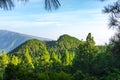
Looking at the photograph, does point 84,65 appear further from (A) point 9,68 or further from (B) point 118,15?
(B) point 118,15

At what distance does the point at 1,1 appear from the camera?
10.8 ft

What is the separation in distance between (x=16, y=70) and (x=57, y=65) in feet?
191

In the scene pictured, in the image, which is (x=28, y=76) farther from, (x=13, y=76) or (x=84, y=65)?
(x=84, y=65)

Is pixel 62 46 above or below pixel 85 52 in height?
above

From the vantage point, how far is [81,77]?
2316 cm

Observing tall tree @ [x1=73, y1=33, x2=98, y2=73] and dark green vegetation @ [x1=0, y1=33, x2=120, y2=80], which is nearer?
dark green vegetation @ [x1=0, y1=33, x2=120, y2=80]

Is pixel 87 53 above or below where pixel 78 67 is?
above

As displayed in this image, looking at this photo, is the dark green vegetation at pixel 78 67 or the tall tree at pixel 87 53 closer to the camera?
the dark green vegetation at pixel 78 67

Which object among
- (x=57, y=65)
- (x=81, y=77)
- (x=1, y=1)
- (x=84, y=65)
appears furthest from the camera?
(x=57, y=65)

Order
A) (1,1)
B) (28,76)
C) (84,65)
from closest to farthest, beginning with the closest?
(1,1)
(28,76)
(84,65)

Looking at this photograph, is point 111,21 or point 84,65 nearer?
point 111,21

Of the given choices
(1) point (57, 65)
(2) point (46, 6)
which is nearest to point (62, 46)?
(1) point (57, 65)

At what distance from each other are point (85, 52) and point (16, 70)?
44016 mm

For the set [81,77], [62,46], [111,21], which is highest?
[62,46]
